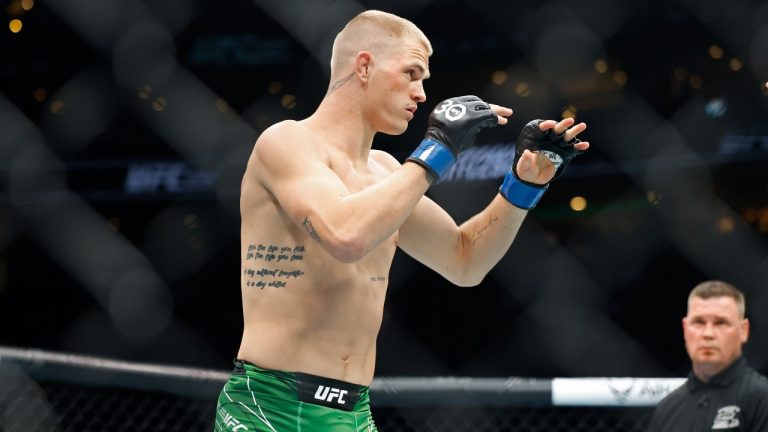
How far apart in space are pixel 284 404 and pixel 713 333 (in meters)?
1.61

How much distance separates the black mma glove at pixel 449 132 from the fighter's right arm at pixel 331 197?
22mm

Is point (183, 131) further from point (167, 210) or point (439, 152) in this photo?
point (439, 152)

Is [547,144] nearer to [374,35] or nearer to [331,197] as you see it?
[374,35]

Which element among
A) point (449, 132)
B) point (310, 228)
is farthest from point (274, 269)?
point (449, 132)

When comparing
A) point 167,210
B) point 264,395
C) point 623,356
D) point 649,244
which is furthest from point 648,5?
point 264,395

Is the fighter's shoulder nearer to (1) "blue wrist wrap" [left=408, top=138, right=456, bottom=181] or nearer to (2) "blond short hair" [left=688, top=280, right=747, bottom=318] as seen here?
(1) "blue wrist wrap" [left=408, top=138, right=456, bottom=181]

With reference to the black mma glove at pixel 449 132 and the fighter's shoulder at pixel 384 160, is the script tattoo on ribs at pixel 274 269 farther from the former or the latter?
the fighter's shoulder at pixel 384 160

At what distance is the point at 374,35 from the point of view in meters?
1.94

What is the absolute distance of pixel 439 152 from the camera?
1779mm

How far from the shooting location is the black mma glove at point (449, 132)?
1.77m

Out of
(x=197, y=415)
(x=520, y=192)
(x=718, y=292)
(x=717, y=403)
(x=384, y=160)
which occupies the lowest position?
(x=717, y=403)

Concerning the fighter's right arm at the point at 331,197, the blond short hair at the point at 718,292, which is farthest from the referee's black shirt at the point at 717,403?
the fighter's right arm at the point at 331,197

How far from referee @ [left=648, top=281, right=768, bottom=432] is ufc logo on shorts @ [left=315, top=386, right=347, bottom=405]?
A: 138 centimetres

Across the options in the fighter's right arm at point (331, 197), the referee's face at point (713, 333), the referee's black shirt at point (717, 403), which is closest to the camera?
the fighter's right arm at point (331, 197)
